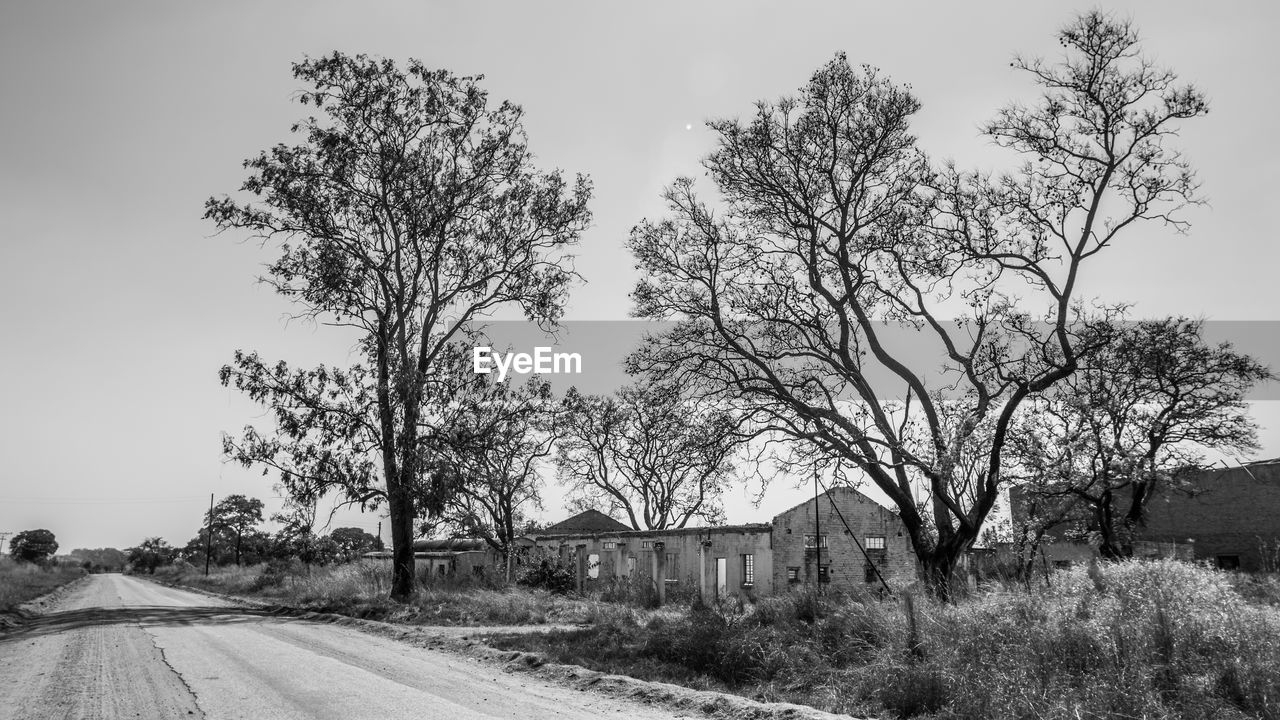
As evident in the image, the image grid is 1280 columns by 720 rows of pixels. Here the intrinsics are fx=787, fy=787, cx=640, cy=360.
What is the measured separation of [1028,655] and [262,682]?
8.35m

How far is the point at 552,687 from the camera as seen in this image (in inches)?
376

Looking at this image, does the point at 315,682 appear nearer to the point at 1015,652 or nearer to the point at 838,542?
the point at 1015,652

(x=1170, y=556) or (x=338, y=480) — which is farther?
(x=338, y=480)

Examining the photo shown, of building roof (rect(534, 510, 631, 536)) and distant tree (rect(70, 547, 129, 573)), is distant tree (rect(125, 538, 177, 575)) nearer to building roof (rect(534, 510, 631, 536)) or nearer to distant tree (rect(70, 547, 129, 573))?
distant tree (rect(70, 547, 129, 573))

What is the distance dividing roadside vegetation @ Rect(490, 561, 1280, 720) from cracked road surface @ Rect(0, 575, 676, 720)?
1951 millimetres

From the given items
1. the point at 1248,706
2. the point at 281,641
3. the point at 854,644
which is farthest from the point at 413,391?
the point at 1248,706

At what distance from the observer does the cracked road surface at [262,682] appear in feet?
25.1

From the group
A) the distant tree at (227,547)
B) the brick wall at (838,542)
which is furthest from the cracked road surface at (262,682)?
the distant tree at (227,547)

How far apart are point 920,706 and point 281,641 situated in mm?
10672

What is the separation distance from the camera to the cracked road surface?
25.1 feet

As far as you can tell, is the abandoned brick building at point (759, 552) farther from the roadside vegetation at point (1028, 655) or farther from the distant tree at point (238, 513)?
the distant tree at point (238, 513)

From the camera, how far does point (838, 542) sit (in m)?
35.6

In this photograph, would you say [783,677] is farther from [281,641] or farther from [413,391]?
[413,391]

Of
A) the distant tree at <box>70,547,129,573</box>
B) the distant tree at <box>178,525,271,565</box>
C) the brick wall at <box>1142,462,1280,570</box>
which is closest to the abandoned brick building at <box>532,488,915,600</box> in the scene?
the brick wall at <box>1142,462,1280,570</box>
